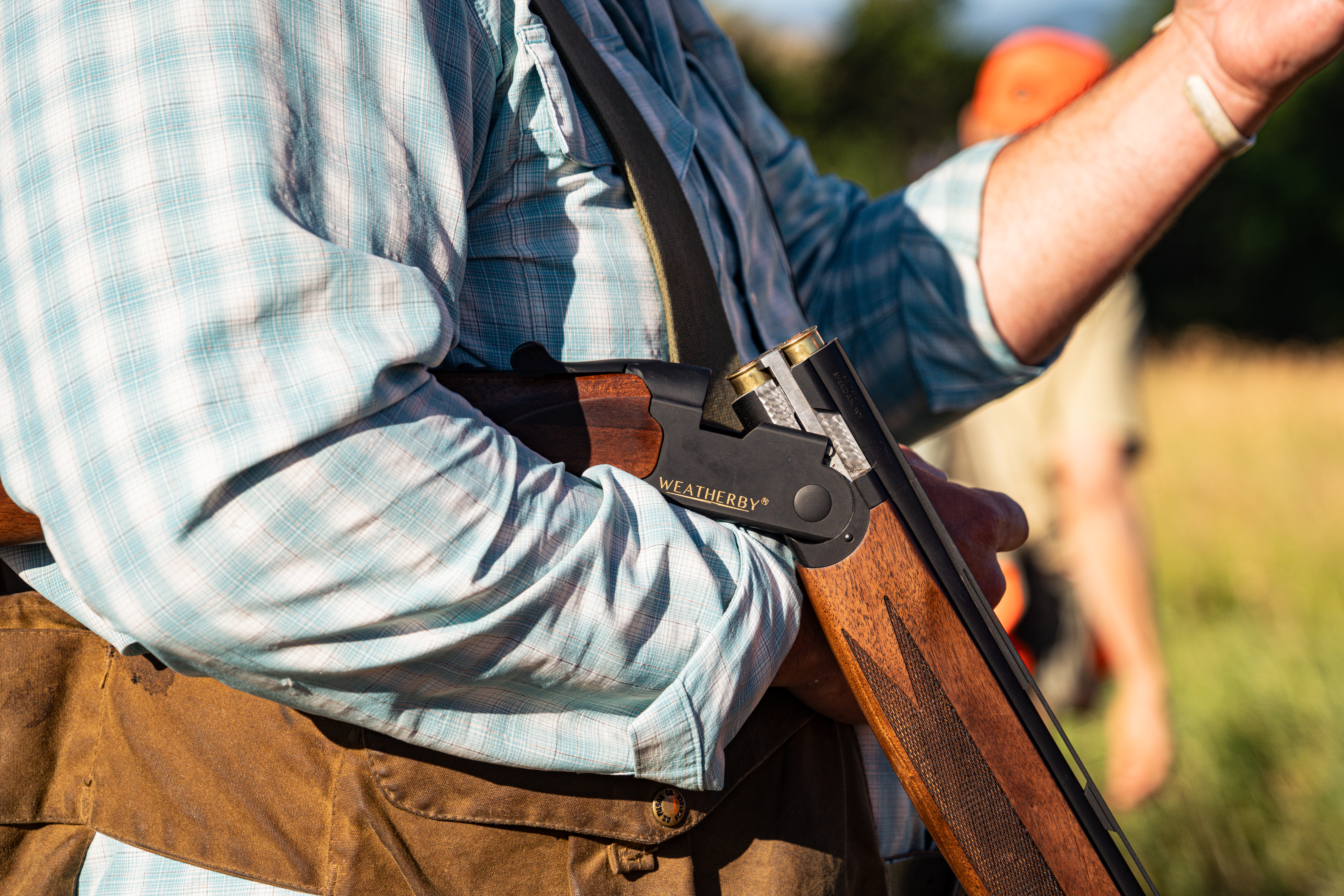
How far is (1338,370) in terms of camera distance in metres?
10.7

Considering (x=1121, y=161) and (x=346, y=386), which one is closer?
(x=346, y=386)

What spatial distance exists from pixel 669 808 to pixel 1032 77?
352 cm

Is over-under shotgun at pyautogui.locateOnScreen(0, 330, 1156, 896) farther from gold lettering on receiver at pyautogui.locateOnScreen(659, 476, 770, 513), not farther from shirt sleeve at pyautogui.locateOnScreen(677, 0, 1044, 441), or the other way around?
shirt sleeve at pyautogui.locateOnScreen(677, 0, 1044, 441)

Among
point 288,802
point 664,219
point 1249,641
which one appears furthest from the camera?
point 1249,641

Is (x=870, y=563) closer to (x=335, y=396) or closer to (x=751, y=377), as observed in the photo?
(x=751, y=377)

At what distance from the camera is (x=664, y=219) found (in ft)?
3.27

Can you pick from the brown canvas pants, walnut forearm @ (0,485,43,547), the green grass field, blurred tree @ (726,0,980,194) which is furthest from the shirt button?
blurred tree @ (726,0,980,194)

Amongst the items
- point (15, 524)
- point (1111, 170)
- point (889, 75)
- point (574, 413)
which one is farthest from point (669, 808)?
point (889, 75)

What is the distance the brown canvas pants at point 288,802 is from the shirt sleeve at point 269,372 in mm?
141

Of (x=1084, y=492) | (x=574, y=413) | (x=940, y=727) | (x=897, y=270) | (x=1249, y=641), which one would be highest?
(x=574, y=413)

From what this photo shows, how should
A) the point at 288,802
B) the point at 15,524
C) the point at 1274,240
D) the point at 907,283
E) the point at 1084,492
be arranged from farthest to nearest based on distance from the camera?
1. the point at 1274,240
2. the point at 1084,492
3. the point at 907,283
4. the point at 288,802
5. the point at 15,524

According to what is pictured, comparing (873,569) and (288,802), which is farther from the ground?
(873,569)

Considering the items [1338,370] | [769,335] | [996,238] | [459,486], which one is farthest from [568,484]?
[1338,370]

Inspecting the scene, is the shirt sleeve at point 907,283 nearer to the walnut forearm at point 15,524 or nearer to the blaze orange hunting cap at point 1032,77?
the walnut forearm at point 15,524
